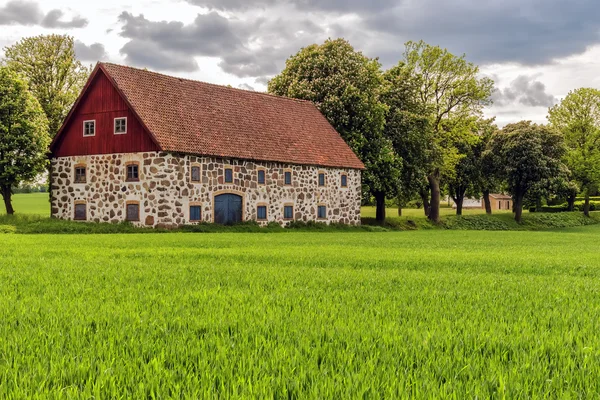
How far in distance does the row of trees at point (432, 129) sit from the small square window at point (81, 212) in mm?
21077

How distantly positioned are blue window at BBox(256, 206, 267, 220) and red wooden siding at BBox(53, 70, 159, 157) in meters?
8.61

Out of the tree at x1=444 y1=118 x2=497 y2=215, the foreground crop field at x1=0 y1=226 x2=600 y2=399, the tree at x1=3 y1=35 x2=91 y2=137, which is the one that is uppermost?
the tree at x1=3 y1=35 x2=91 y2=137

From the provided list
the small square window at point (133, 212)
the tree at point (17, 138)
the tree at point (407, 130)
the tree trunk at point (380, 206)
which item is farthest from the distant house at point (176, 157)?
the tree at point (407, 130)

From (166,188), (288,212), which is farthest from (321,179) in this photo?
(166,188)

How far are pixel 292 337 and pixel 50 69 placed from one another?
5145 cm

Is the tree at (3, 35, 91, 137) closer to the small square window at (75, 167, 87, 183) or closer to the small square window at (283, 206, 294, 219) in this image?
the small square window at (75, 167, 87, 183)

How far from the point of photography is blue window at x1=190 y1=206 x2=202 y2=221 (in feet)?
118

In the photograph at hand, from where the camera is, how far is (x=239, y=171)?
38562 mm

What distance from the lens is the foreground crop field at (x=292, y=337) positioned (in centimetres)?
386

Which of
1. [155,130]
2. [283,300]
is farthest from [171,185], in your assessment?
[283,300]

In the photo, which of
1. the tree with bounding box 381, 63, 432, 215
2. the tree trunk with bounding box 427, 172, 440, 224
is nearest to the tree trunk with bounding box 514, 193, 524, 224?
the tree trunk with bounding box 427, 172, 440, 224

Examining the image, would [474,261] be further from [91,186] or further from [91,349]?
[91,186]

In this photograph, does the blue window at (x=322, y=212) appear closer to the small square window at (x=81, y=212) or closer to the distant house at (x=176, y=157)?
the distant house at (x=176, y=157)

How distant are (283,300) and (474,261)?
926cm
